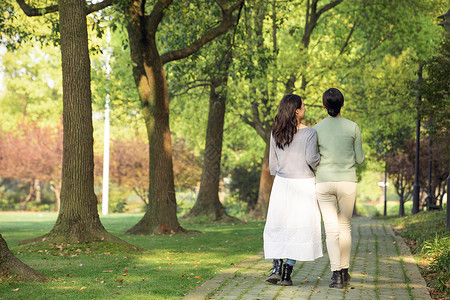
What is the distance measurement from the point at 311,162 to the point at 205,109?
73.4 ft

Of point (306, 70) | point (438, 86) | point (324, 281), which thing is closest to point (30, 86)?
point (306, 70)

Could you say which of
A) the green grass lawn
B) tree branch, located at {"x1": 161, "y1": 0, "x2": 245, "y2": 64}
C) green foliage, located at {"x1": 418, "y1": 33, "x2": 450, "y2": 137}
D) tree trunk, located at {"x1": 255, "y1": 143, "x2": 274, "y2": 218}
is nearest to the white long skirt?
the green grass lawn

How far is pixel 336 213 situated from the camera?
710cm

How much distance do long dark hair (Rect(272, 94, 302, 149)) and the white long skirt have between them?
1.50 feet

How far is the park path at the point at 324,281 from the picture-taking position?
661 cm

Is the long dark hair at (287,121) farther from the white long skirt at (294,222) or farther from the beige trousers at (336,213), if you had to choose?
the beige trousers at (336,213)

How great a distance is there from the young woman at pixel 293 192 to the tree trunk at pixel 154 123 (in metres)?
8.45

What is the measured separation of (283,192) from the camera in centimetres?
710

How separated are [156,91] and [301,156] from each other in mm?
8700

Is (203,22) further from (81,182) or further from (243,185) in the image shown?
(243,185)

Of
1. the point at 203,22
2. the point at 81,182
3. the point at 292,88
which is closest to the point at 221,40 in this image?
the point at 203,22

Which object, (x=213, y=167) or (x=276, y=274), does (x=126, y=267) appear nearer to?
(x=276, y=274)

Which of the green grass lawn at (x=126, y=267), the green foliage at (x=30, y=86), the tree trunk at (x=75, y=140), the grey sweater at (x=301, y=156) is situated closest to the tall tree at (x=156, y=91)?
the green grass lawn at (x=126, y=267)

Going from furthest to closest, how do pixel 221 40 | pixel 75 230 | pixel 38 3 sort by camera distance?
1. pixel 221 40
2. pixel 38 3
3. pixel 75 230
